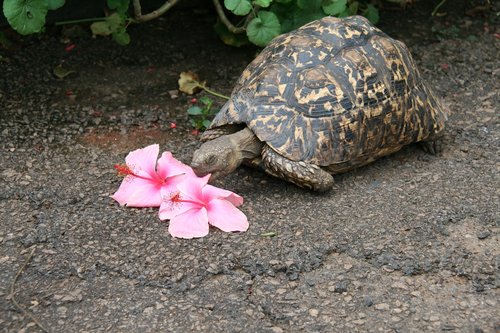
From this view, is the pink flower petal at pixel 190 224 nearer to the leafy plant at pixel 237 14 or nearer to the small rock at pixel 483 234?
the small rock at pixel 483 234

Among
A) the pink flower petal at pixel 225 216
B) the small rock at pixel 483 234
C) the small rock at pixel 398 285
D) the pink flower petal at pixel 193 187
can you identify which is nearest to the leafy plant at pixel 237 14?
the pink flower petal at pixel 193 187

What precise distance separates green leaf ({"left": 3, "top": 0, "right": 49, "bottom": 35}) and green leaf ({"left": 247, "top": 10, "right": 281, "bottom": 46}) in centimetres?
139

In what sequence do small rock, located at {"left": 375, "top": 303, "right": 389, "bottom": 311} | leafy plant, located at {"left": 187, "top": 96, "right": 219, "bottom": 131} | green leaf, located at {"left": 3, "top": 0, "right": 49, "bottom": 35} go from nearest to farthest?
1. small rock, located at {"left": 375, "top": 303, "right": 389, "bottom": 311}
2. green leaf, located at {"left": 3, "top": 0, "right": 49, "bottom": 35}
3. leafy plant, located at {"left": 187, "top": 96, "right": 219, "bottom": 131}

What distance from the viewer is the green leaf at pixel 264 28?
5.52m

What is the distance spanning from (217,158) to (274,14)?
1.52 metres

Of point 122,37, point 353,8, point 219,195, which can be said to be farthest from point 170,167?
point 353,8

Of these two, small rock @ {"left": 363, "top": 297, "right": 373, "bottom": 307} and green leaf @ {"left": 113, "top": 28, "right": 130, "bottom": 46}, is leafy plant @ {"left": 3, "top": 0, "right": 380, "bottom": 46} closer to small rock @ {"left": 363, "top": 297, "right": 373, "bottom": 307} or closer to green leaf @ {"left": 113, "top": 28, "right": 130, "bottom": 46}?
green leaf @ {"left": 113, "top": 28, "right": 130, "bottom": 46}

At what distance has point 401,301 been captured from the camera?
12.4 ft

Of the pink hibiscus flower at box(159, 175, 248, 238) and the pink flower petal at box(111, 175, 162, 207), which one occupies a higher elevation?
the pink hibiscus flower at box(159, 175, 248, 238)

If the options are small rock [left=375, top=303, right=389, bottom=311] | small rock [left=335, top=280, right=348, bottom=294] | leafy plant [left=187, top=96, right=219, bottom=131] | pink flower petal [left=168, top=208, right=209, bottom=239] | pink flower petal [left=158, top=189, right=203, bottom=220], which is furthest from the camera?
leafy plant [left=187, top=96, right=219, bottom=131]

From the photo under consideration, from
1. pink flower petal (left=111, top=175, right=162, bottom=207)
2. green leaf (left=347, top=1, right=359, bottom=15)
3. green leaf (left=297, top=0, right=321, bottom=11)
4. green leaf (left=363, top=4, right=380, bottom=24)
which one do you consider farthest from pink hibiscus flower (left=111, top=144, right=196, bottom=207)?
green leaf (left=363, top=4, right=380, bottom=24)

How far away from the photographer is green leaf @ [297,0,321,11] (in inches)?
223

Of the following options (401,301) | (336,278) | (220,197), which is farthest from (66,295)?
(401,301)

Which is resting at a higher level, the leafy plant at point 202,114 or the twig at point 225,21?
the twig at point 225,21
